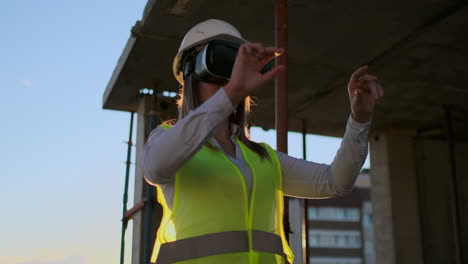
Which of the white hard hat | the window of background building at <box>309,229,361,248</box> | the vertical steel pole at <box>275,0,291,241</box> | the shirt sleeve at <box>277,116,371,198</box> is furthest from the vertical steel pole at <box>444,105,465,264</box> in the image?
the window of background building at <box>309,229,361,248</box>

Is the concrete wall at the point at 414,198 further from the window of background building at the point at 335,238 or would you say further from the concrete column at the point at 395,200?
the window of background building at the point at 335,238

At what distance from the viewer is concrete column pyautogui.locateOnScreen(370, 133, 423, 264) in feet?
38.4

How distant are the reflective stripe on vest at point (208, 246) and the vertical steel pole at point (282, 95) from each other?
2.94 m

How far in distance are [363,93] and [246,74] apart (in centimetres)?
57

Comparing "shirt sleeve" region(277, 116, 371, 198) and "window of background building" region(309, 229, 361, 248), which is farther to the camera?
"window of background building" region(309, 229, 361, 248)

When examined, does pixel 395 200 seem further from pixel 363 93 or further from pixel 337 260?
pixel 337 260

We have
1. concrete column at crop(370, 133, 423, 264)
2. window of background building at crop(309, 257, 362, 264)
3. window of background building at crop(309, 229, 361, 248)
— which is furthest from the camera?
window of background building at crop(309, 229, 361, 248)

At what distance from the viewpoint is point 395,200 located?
39.1 feet

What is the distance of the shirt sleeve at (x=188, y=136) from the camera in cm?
158

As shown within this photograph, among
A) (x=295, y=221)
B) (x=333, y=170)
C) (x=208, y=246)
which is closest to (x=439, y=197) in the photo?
(x=295, y=221)

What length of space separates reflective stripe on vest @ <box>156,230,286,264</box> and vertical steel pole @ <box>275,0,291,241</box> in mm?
2944

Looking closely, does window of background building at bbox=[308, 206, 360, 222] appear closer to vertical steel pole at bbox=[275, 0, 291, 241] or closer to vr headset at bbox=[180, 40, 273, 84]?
vertical steel pole at bbox=[275, 0, 291, 241]

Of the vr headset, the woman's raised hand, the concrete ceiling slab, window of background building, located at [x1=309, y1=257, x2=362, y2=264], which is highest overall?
the concrete ceiling slab

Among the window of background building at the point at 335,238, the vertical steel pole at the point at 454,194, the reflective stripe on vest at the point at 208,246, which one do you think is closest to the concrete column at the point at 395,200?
the vertical steel pole at the point at 454,194
